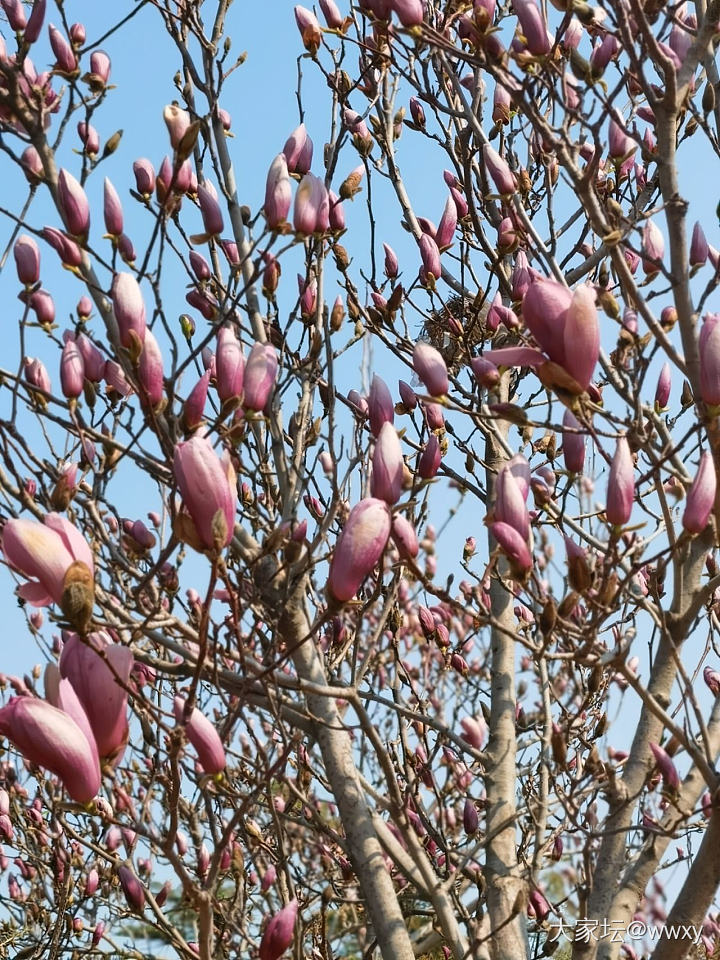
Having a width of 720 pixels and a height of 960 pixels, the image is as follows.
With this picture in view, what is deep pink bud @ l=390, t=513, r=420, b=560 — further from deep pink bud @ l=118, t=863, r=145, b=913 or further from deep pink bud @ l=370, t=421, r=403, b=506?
deep pink bud @ l=118, t=863, r=145, b=913

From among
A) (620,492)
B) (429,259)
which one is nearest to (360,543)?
(620,492)

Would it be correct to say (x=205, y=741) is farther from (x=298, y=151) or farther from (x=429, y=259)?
(x=429, y=259)

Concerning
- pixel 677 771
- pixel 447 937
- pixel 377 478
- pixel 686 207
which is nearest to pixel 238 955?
pixel 447 937

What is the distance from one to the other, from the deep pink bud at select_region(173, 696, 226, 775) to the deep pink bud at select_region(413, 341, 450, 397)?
0.82 m

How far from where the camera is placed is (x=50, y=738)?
3.83ft

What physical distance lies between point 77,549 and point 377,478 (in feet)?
1.61

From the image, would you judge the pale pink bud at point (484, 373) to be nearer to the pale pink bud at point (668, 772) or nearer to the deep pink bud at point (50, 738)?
the pale pink bud at point (668, 772)

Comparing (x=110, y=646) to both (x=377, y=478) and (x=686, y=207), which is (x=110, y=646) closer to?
(x=377, y=478)

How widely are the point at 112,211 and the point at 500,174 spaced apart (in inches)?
34.9

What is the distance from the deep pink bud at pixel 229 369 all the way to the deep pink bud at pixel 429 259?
43.9 inches

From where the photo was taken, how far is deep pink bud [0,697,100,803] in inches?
45.5

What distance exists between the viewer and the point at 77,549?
1.27 meters

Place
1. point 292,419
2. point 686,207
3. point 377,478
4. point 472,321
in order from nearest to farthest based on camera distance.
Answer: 1. point 377,478
2. point 686,207
3. point 292,419
4. point 472,321

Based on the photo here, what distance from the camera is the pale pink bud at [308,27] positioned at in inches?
102
